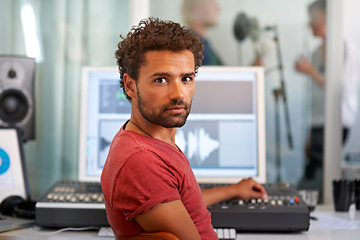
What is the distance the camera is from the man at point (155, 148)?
945 millimetres

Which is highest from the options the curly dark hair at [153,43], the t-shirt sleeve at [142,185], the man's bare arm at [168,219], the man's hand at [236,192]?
the curly dark hair at [153,43]

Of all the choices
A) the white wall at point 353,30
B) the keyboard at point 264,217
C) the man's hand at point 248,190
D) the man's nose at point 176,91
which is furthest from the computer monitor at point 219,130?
the white wall at point 353,30

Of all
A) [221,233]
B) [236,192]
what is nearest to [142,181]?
[221,233]

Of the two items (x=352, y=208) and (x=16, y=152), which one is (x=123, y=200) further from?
(x=352, y=208)

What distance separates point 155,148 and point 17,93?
1.11 meters

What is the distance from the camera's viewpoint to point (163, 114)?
103 cm

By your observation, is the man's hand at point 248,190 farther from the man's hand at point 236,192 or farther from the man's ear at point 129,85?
the man's ear at point 129,85

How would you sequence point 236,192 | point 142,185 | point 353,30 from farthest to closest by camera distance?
point 353,30 < point 236,192 < point 142,185

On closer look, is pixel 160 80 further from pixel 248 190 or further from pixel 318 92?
pixel 318 92

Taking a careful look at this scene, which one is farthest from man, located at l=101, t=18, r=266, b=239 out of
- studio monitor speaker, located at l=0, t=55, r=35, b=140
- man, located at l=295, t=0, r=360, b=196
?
man, located at l=295, t=0, r=360, b=196

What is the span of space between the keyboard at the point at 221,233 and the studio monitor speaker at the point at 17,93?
28.1 inches

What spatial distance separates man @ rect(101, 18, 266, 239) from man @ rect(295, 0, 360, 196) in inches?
49.9

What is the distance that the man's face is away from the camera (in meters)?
1.03

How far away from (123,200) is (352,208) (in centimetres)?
118
